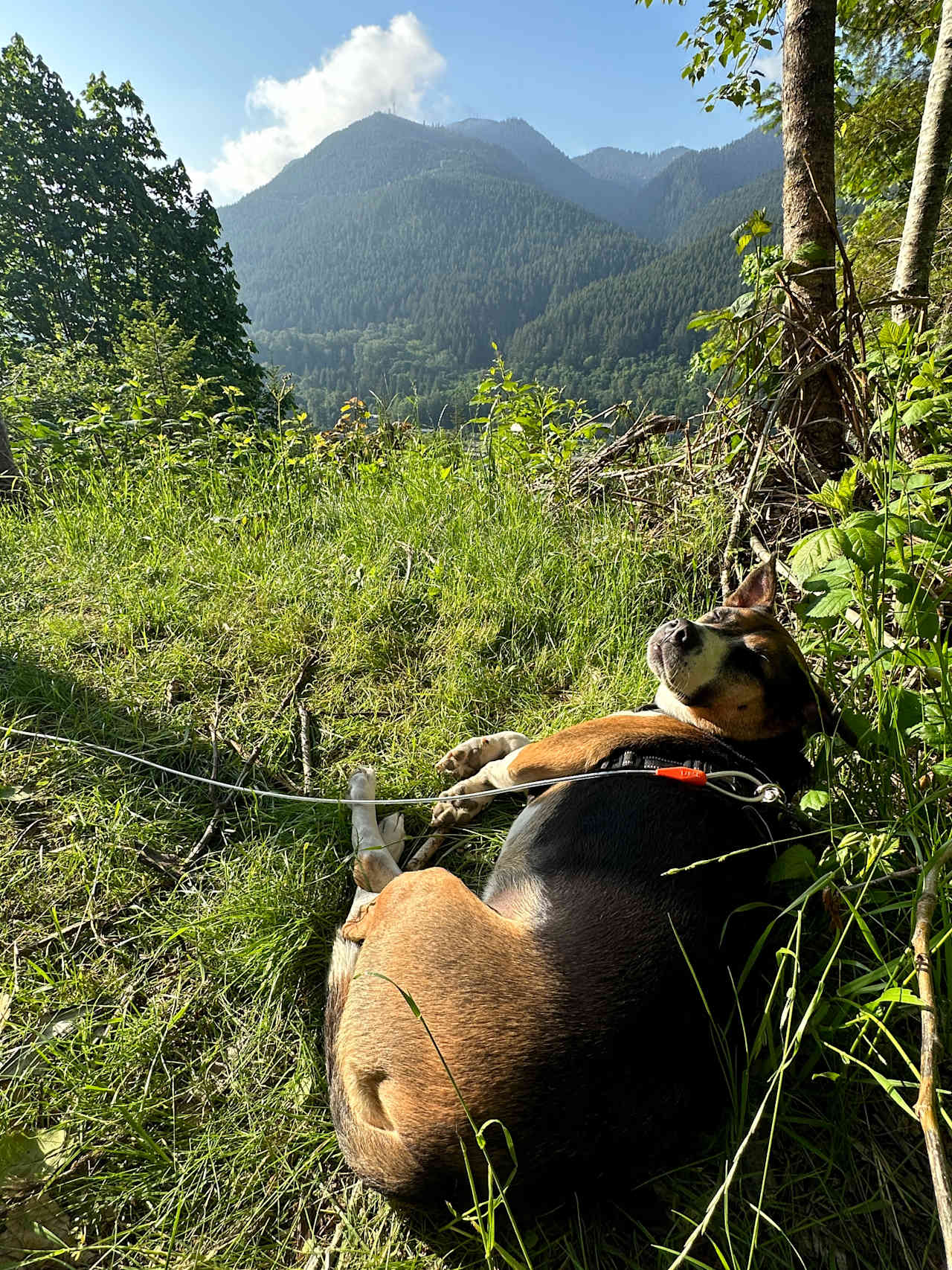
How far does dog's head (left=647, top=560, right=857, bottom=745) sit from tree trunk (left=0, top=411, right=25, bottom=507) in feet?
15.2

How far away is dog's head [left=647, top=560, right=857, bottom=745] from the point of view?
239 centimetres

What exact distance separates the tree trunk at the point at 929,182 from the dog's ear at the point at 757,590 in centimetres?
227

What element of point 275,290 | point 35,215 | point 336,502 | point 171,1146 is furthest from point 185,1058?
point 275,290

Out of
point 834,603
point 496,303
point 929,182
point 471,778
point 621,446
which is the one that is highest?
point 496,303

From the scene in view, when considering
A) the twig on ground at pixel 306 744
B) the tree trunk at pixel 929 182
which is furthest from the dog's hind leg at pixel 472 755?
the tree trunk at pixel 929 182

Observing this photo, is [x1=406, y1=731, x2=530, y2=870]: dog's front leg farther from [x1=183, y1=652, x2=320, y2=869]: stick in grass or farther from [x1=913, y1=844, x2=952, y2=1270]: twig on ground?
[x1=913, y1=844, x2=952, y2=1270]: twig on ground

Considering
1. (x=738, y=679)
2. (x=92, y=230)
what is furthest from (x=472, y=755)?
(x=92, y=230)

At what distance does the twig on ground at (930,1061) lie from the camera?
1005 mm

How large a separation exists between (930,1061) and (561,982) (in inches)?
29.3

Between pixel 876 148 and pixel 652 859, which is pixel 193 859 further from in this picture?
pixel 876 148

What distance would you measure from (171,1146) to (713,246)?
350 ft

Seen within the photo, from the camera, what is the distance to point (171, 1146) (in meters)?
1.66

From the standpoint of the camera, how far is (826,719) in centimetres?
228

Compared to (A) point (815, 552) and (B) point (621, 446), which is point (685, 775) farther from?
(B) point (621, 446)
